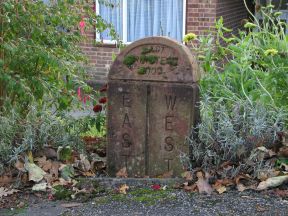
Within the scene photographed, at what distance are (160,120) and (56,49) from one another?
1331mm

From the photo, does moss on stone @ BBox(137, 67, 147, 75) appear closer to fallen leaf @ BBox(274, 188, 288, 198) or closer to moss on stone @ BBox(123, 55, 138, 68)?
moss on stone @ BBox(123, 55, 138, 68)

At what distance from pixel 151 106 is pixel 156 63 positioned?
1.05ft

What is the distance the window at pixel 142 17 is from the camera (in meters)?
12.9

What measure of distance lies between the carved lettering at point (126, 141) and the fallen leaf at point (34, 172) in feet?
2.09

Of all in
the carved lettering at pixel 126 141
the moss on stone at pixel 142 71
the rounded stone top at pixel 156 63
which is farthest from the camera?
the carved lettering at pixel 126 141

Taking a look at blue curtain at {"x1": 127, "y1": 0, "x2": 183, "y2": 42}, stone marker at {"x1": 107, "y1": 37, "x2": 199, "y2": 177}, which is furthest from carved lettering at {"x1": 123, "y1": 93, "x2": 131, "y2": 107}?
blue curtain at {"x1": 127, "y1": 0, "x2": 183, "y2": 42}

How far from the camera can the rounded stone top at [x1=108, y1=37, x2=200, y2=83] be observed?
448cm

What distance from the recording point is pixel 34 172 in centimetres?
454

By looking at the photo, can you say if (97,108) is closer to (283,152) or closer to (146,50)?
(146,50)

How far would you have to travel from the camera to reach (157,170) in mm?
4645

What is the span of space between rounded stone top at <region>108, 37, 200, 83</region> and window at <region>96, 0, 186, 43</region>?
832cm

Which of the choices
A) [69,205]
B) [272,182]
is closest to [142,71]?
[69,205]

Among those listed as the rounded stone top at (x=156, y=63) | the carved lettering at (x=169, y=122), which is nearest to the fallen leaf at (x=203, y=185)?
the carved lettering at (x=169, y=122)

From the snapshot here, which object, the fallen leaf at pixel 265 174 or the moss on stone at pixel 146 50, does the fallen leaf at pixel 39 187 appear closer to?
the moss on stone at pixel 146 50
